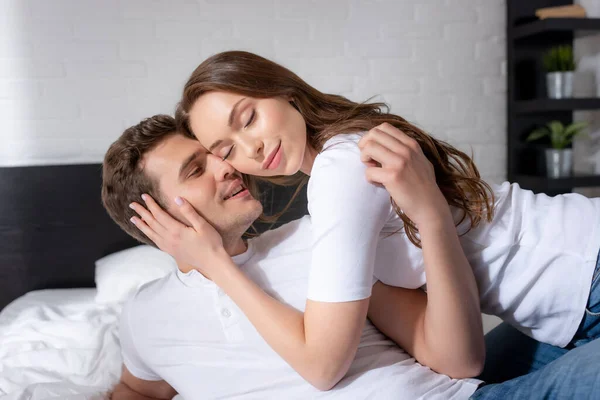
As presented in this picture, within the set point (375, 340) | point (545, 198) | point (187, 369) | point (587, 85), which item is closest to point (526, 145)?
point (587, 85)

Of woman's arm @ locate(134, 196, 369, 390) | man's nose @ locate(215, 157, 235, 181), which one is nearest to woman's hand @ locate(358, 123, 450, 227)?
woman's arm @ locate(134, 196, 369, 390)

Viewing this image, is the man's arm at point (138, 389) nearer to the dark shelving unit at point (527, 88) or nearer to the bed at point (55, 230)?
the bed at point (55, 230)

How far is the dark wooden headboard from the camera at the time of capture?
2750mm

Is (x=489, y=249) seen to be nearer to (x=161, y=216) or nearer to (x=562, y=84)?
(x=161, y=216)

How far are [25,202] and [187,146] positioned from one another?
1646mm

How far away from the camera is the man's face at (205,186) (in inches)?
54.7

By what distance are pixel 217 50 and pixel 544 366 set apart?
2221 millimetres

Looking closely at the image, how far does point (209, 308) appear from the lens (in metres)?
1.37

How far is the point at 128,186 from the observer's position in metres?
1.47

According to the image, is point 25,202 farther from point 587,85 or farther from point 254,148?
point 587,85

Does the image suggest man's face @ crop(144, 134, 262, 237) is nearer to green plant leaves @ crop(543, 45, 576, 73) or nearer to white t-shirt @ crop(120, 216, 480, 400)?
white t-shirt @ crop(120, 216, 480, 400)

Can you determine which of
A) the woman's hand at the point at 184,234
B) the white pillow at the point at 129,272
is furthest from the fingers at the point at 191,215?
the white pillow at the point at 129,272

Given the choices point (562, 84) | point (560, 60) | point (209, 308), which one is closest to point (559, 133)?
point (562, 84)

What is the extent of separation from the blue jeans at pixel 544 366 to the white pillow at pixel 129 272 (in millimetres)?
1369
